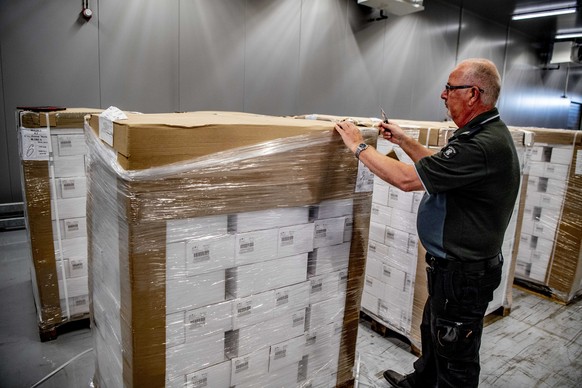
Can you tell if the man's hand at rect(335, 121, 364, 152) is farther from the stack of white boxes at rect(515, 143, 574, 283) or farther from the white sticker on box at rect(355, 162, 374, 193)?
the stack of white boxes at rect(515, 143, 574, 283)

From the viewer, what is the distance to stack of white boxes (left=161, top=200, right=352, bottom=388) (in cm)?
154

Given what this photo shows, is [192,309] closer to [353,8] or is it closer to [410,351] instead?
[410,351]

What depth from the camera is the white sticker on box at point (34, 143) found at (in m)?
2.51

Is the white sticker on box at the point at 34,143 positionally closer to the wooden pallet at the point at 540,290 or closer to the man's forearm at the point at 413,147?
the man's forearm at the point at 413,147

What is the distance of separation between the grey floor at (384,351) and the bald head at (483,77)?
1.74m

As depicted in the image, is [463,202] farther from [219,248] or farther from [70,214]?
[70,214]

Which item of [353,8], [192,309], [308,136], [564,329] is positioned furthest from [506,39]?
[192,309]

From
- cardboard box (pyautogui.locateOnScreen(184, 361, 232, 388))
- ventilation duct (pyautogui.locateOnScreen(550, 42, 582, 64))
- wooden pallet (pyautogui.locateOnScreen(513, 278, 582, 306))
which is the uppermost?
ventilation duct (pyautogui.locateOnScreen(550, 42, 582, 64))

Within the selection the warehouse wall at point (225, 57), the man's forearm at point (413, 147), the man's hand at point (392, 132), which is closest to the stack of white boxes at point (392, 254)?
the man's forearm at point (413, 147)

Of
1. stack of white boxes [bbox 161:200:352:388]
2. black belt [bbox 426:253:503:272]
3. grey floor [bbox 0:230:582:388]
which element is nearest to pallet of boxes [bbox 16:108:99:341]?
grey floor [bbox 0:230:582:388]

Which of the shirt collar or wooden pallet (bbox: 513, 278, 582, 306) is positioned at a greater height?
the shirt collar

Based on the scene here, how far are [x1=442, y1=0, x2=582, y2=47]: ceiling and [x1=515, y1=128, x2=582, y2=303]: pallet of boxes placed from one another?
5689 millimetres

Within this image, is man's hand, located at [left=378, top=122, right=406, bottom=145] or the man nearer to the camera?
the man

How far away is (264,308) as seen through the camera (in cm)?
178
